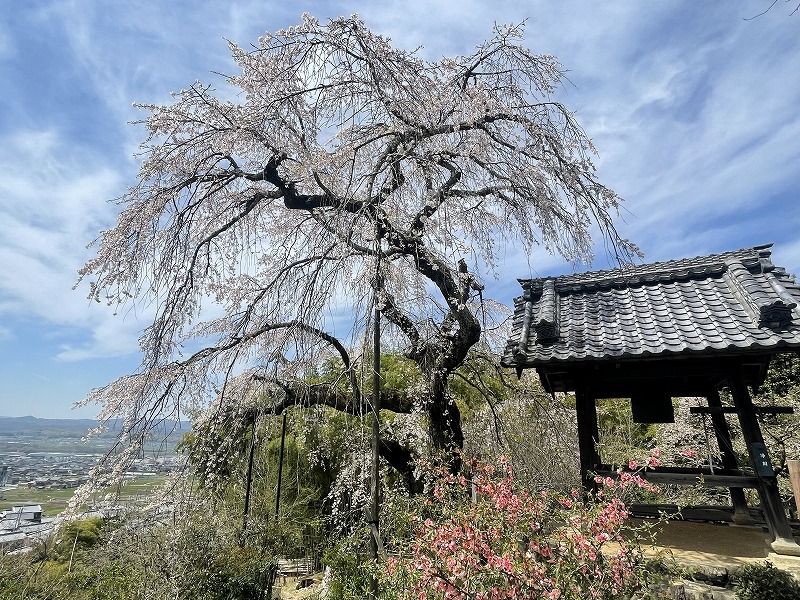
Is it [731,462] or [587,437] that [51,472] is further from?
[731,462]

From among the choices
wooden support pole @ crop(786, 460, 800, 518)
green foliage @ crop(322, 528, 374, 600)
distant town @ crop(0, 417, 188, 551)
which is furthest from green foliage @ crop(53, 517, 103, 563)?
wooden support pole @ crop(786, 460, 800, 518)

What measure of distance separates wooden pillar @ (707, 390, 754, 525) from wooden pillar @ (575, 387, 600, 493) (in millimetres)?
1657

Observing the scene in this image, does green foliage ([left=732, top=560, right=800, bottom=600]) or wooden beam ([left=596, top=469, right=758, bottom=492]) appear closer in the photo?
green foliage ([left=732, top=560, right=800, bottom=600])

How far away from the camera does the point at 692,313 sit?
425 cm

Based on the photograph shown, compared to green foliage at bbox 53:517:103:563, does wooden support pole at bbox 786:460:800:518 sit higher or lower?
higher

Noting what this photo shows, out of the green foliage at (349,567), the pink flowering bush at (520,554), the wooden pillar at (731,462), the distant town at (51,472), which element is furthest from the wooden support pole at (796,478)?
the distant town at (51,472)

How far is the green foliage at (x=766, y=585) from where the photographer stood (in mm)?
2783

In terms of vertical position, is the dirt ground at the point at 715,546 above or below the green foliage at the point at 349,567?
above

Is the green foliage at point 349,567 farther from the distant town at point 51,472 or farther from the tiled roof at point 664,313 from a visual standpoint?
the tiled roof at point 664,313

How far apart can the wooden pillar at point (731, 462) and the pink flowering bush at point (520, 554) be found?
284 cm

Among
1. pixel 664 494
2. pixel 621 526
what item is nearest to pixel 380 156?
pixel 621 526

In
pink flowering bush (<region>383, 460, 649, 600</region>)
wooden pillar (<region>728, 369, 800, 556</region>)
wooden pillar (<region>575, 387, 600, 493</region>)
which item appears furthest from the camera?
wooden pillar (<region>575, 387, 600, 493</region>)

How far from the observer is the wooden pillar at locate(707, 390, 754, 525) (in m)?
4.72

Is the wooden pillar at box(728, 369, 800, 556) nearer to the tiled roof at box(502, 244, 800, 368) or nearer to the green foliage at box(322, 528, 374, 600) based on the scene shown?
the tiled roof at box(502, 244, 800, 368)
